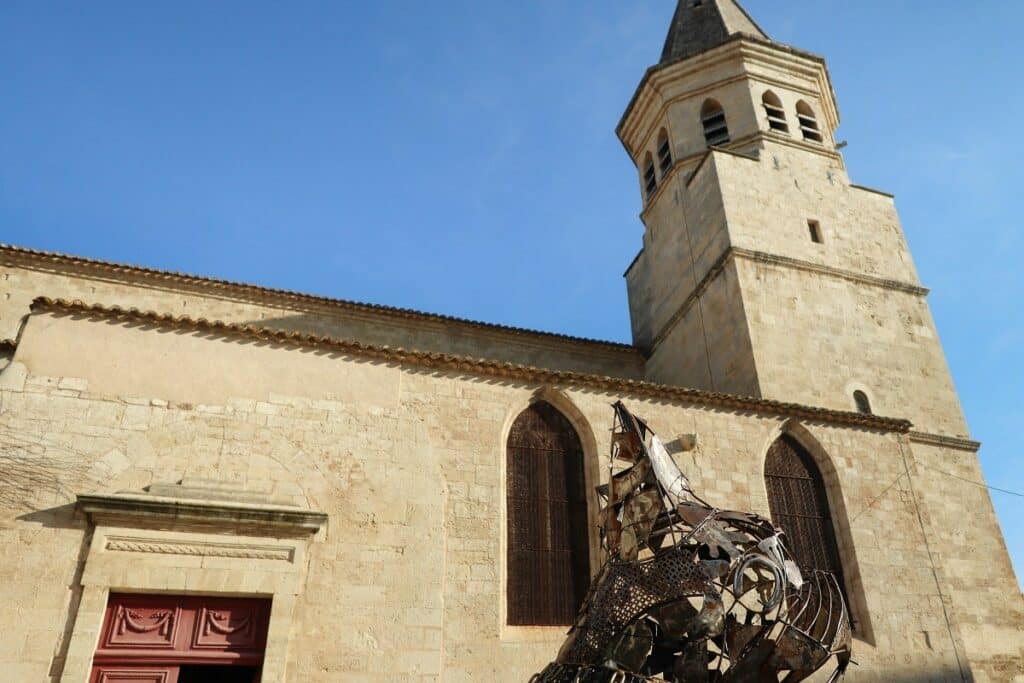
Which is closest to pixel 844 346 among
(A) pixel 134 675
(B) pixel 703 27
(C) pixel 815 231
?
(C) pixel 815 231

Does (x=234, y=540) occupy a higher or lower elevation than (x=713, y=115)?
lower

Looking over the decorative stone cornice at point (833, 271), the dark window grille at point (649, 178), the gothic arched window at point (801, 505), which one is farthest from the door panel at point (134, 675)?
the dark window grille at point (649, 178)

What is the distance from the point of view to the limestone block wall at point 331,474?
693 centimetres

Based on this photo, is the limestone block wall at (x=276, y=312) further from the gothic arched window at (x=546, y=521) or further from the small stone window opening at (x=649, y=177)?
the gothic arched window at (x=546, y=521)

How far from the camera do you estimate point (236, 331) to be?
8305mm

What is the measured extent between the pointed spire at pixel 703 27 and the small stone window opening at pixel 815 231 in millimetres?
4914

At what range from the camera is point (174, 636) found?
22.3 feet

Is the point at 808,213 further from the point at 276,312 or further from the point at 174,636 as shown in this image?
the point at 174,636

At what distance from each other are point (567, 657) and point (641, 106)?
14.7 metres

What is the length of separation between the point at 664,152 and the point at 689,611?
13.6m

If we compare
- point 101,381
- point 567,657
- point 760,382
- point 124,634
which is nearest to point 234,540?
point 124,634

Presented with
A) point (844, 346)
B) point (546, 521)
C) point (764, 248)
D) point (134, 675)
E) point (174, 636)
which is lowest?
point (134, 675)

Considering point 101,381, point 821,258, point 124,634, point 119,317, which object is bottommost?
point 124,634

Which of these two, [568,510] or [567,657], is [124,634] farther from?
[568,510]
